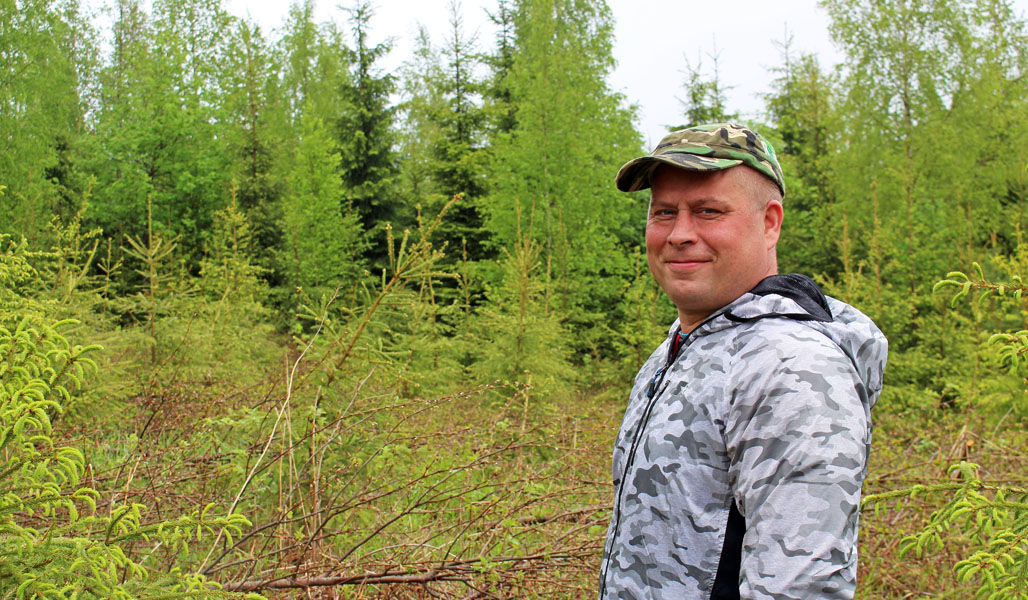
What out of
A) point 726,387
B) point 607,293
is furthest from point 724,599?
point 607,293

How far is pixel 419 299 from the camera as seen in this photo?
5.99m

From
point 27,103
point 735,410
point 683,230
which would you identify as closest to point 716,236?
point 683,230

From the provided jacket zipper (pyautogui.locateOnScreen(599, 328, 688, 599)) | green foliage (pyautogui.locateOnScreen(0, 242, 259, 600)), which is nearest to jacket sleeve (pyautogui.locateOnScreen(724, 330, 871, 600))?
jacket zipper (pyautogui.locateOnScreen(599, 328, 688, 599))

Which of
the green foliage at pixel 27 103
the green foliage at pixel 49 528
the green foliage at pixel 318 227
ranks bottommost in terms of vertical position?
the green foliage at pixel 49 528

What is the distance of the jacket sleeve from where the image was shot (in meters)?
1.21

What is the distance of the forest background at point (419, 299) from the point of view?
3.09 m

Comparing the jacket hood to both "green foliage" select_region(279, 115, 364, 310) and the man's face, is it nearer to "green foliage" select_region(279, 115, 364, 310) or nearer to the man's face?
the man's face

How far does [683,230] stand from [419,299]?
14.7 feet

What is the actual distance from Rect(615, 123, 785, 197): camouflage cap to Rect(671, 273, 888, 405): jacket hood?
0.96ft

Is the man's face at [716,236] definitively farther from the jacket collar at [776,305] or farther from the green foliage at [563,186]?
the green foliage at [563,186]

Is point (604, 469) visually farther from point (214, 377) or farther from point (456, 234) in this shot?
point (456, 234)

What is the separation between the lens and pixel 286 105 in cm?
2880

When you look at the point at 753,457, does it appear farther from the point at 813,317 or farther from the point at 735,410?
the point at 813,317

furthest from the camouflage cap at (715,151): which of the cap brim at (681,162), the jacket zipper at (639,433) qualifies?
the jacket zipper at (639,433)
